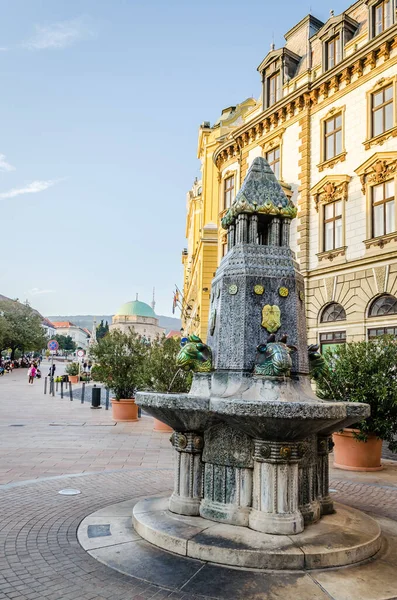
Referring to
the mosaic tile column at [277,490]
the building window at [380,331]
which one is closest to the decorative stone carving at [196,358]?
the mosaic tile column at [277,490]

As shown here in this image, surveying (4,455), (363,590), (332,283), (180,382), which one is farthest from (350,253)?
(363,590)

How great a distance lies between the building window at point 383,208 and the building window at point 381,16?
20.2ft

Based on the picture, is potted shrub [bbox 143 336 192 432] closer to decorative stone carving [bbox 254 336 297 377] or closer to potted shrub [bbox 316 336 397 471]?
potted shrub [bbox 316 336 397 471]

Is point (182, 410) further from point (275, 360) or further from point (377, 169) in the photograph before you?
point (377, 169)

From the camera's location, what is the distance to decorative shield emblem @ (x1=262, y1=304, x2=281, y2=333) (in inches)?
256

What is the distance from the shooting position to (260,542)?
510 centimetres

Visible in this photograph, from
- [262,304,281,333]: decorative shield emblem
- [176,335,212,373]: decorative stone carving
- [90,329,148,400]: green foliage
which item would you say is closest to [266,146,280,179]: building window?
[90,329,148,400]: green foliage

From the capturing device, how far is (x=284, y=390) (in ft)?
18.9

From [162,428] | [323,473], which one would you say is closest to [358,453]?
[323,473]

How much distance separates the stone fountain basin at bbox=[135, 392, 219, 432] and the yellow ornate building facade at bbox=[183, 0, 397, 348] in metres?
14.6

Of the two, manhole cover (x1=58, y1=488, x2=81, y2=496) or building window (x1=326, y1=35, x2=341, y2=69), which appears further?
building window (x1=326, y1=35, x2=341, y2=69)

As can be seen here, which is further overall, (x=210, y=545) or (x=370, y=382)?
(x=370, y=382)

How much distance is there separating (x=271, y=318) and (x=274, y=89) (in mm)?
22767

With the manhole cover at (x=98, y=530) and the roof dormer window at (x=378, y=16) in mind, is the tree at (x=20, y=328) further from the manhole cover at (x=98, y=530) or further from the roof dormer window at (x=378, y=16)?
the manhole cover at (x=98, y=530)
